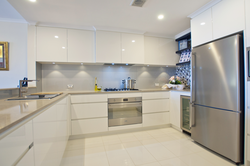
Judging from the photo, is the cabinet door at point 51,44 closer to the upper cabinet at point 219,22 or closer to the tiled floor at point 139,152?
the tiled floor at point 139,152

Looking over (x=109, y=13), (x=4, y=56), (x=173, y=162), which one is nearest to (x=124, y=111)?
(x=173, y=162)

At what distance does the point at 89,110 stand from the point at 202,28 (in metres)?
2.52

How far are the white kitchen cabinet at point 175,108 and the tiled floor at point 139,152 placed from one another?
30 cm

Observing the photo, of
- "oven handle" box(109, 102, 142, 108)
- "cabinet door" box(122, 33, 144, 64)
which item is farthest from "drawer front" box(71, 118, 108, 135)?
"cabinet door" box(122, 33, 144, 64)

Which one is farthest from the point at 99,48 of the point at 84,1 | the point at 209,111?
the point at 209,111

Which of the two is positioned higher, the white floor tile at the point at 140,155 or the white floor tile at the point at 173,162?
the white floor tile at the point at 173,162

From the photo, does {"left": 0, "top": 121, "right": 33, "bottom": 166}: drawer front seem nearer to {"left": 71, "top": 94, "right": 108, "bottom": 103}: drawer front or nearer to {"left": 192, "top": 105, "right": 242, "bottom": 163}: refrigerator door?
{"left": 71, "top": 94, "right": 108, "bottom": 103}: drawer front

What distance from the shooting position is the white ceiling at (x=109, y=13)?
6.40 feet

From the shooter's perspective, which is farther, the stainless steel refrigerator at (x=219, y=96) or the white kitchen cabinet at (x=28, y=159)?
the stainless steel refrigerator at (x=219, y=96)

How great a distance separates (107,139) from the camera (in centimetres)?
240

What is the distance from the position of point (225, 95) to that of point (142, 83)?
1957mm

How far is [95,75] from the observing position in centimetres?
312

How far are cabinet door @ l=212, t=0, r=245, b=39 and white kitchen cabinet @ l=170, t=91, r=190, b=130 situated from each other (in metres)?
1.27

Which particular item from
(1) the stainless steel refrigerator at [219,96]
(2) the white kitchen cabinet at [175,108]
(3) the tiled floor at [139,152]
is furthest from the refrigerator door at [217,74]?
(3) the tiled floor at [139,152]
